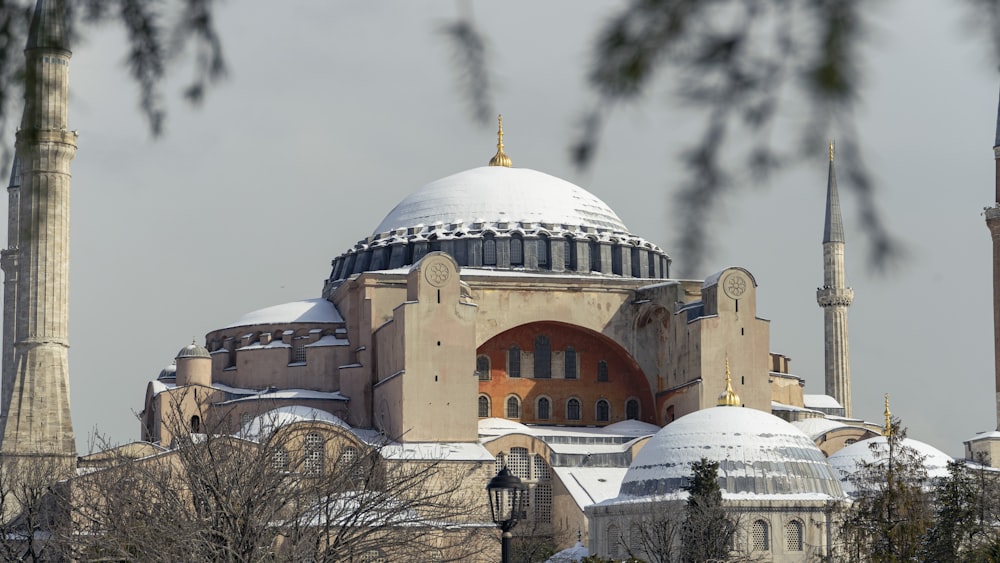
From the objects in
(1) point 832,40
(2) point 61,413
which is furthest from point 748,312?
(1) point 832,40

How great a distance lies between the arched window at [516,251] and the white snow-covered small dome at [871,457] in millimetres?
10801

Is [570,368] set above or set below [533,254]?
below

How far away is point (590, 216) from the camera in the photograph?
2127 inches

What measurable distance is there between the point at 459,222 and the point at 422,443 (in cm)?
1065

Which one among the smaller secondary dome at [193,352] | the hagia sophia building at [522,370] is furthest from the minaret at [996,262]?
the smaller secondary dome at [193,352]

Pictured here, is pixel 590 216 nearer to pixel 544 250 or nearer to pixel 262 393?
pixel 544 250

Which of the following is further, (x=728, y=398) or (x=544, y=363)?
(x=544, y=363)

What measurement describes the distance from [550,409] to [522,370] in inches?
54.9

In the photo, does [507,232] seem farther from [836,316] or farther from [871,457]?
[836,316]

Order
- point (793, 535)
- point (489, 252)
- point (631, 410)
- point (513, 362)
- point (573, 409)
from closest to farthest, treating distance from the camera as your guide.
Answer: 1. point (793, 535)
2. point (573, 409)
3. point (513, 362)
4. point (631, 410)
5. point (489, 252)

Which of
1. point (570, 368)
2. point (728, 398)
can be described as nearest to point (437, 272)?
point (570, 368)

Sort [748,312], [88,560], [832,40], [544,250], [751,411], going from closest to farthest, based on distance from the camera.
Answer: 1. [832,40]
2. [88,560]
3. [751,411]
4. [748,312]
5. [544,250]

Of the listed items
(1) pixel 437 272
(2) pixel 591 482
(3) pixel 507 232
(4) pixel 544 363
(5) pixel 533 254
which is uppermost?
(3) pixel 507 232

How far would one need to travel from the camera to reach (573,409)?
49.3m
